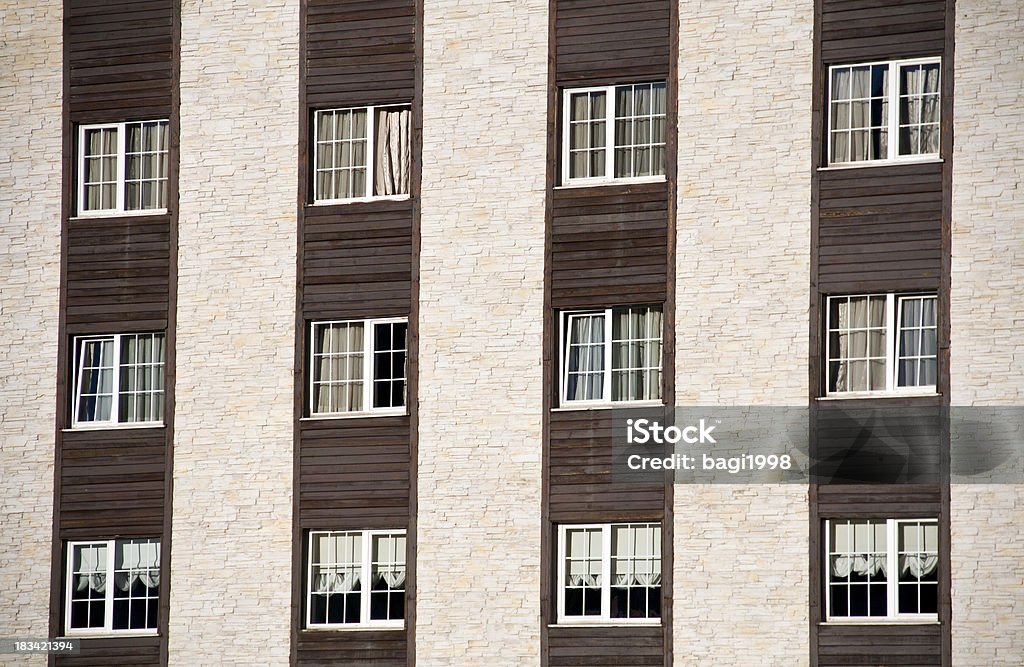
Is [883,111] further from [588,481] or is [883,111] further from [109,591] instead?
[109,591]

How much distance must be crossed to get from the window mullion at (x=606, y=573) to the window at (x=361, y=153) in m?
6.88

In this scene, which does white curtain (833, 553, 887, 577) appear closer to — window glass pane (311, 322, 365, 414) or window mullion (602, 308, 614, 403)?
window mullion (602, 308, 614, 403)

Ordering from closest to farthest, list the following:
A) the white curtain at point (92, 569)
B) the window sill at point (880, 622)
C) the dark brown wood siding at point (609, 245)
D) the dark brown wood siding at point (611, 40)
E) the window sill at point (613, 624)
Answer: the window sill at point (880, 622), the window sill at point (613, 624), the dark brown wood siding at point (609, 245), the dark brown wood siding at point (611, 40), the white curtain at point (92, 569)

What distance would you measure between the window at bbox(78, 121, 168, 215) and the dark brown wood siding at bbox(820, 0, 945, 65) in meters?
11.9

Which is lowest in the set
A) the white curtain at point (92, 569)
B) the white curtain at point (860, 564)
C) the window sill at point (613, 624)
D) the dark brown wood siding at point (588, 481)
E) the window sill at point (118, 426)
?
the window sill at point (613, 624)

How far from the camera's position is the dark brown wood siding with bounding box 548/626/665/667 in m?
26.2

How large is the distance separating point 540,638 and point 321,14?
37.5 feet

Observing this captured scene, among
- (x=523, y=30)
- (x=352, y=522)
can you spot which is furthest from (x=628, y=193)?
(x=352, y=522)

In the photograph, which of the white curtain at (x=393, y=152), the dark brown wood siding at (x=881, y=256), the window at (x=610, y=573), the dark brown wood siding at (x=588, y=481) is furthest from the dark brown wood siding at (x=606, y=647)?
the white curtain at (x=393, y=152)

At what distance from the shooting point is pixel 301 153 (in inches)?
1134

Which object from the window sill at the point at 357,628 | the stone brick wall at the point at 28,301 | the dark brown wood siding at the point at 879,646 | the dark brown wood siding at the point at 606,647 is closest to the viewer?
the dark brown wood siding at the point at 879,646

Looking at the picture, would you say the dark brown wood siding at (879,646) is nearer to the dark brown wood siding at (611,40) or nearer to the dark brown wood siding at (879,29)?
the dark brown wood siding at (879,29)

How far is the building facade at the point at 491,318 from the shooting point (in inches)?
1016

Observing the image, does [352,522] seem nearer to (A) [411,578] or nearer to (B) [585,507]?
(A) [411,578]
